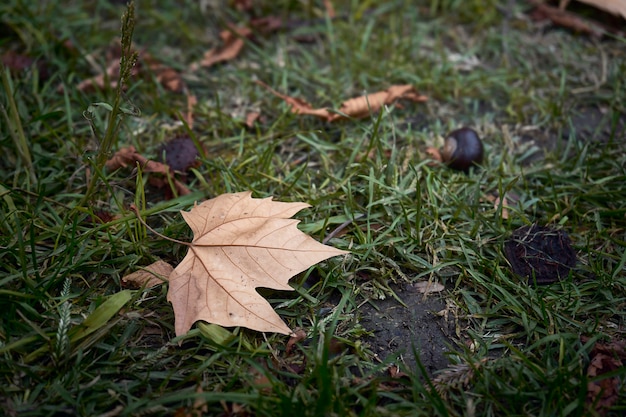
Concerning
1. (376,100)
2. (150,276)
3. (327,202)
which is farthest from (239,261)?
(376,100)

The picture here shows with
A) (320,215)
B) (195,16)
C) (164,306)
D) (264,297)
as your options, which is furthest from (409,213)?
(195,16)

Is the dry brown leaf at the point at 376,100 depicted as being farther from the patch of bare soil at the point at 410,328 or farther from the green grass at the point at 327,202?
the patch of bare soil at the point at 410,328

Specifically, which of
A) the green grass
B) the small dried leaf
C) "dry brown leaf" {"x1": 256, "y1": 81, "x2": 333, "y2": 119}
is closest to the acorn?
the green grass

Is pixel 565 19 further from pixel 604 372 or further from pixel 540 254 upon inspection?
pixel 604 372

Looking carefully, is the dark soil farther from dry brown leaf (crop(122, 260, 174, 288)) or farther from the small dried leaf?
the small dried leaf

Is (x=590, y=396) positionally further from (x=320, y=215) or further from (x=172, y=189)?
(x=172, y=189)

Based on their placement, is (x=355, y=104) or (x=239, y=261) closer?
(x=239, y=261)

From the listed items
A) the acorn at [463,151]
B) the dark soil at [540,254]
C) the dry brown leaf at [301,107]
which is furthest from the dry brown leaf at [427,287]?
the dry brown leaf at [301,107]
